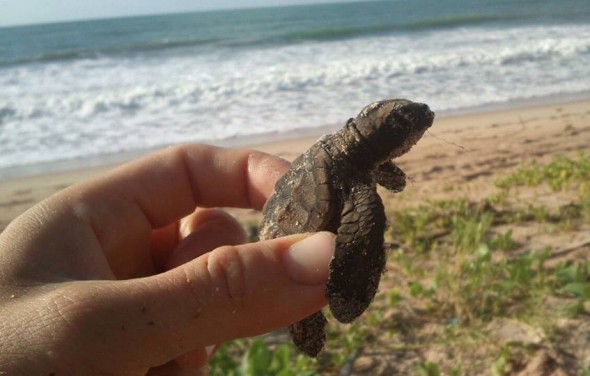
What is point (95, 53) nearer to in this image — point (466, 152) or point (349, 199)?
point (466, 152)

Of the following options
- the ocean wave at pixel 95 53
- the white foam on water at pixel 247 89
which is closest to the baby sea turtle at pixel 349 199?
the white foam on water at pixel 247 89

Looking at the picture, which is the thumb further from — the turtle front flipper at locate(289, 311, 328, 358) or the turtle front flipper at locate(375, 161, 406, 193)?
the turtle front flipper at locate(375, 161, 406, 193)

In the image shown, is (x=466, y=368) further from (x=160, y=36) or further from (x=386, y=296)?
(x=160, y=36)

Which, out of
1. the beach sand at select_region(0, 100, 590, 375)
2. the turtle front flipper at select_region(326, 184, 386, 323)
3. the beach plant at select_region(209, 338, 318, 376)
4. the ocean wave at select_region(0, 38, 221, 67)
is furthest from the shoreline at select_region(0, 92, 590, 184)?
the ocean wave at select_region(0, 38, 221, 67)

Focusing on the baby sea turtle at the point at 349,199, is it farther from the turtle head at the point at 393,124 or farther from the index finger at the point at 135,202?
the index finger at the point at 135,202

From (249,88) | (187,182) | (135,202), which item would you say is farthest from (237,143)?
(135,202)

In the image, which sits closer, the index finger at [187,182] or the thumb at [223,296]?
the thumb at [223,296]

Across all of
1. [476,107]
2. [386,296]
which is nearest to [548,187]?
[386,296]
